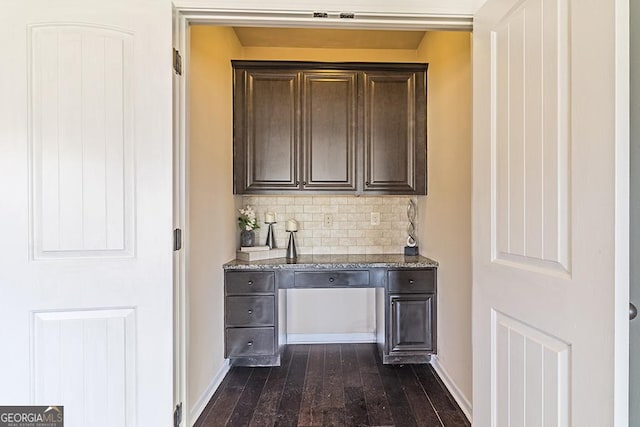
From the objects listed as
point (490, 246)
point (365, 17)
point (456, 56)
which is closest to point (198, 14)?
point (365, 17)

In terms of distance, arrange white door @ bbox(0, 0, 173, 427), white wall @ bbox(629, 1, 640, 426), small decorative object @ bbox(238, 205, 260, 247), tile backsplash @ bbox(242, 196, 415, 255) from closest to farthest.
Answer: white wall @ bbox(629, 1, 640, 426) → white door @ bbox(0, 0, 173, 427) → small decorative object @ bbox(238, 205, 260, 247) → tile backsplash @ bbox(242, 196, 415, 255)

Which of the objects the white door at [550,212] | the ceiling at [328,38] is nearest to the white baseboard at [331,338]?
the white door at [550,212]

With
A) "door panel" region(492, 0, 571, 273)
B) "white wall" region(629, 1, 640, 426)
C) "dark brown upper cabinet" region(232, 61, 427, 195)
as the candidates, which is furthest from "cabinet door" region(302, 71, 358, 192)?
"white wall" region(629, 1, 640, 426)

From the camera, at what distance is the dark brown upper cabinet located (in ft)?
9.25

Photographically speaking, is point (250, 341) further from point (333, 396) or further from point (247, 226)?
point (247, 226)

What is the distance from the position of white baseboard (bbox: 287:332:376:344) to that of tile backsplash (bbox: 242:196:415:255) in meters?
0.78

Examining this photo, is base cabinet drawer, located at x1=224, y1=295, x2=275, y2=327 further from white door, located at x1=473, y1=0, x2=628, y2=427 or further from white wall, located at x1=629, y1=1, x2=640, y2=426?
white wall, located at x1=629, y1=1, x2=640, y2=426

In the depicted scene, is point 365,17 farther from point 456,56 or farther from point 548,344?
point 548,344

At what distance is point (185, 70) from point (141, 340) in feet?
3.62

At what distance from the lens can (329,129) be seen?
2.85 metres

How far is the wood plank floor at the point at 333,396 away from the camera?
2.02 meters

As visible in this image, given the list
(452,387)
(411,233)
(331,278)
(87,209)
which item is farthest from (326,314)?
(87,209)

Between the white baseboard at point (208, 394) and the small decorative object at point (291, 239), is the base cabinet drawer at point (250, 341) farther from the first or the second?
the small decorative object at point (291, 239)

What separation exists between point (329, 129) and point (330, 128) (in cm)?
1
